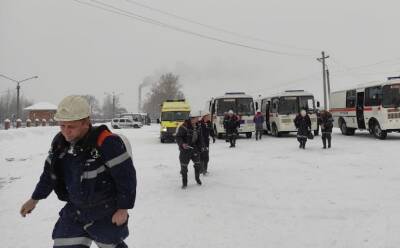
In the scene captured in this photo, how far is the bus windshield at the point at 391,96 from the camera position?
1998 cm

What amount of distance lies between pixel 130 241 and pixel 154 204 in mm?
2413

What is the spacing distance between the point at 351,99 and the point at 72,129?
2309 centimetres

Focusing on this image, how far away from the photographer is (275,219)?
275 inches

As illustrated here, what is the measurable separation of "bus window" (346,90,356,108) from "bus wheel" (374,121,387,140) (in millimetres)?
2599

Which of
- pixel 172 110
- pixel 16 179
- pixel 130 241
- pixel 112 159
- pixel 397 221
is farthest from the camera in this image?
pixel 172 110

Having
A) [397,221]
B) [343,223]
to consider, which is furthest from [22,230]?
[397,221]

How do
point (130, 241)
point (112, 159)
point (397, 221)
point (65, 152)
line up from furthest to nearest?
point (397, 221) < point (130, 241) < point (65, 152) < point (112, 159)

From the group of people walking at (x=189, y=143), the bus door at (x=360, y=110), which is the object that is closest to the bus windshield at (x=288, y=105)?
the bus door at (x=360, y=110)

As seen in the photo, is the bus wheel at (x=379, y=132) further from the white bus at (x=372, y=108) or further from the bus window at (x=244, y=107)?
the bus window at (x=244, y=107)

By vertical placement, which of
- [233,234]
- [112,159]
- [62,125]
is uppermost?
[62,125]

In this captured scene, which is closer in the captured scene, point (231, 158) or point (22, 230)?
point (22, 230)

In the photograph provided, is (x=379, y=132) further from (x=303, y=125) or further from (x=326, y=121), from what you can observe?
(x=303, y=125)

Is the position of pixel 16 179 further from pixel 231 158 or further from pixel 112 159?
pixel 112 159

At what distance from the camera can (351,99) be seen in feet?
78.8
